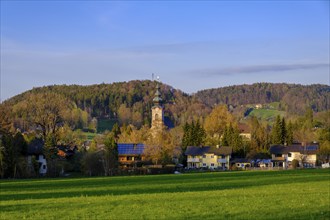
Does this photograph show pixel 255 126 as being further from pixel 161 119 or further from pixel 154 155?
Result: pixel 154 155

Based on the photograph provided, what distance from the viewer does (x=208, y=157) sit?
383 ft

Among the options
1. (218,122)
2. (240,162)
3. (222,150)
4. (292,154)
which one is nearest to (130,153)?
(222,150)

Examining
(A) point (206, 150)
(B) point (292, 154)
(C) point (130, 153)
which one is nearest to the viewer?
(C) point (130, 153)

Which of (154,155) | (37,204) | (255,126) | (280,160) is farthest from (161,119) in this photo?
(37,204)

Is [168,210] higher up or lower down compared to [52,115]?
lower down

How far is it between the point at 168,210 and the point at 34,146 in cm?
6994

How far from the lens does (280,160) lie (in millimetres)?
118375

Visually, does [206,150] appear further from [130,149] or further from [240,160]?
[130,149]

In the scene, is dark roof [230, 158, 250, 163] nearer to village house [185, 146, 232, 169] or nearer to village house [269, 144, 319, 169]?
village house [185, 146, 232, 169]

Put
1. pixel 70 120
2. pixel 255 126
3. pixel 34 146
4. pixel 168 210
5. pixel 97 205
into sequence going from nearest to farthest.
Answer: pixel 168 210 → pixel 97 205 → pixel 34 146 → pixel 255 126 → pixel 70 120

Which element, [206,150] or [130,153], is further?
[206,150]

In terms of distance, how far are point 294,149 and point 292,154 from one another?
122 cm

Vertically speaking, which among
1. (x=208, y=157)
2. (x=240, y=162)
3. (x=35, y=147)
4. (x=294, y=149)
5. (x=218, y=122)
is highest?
(x=218, y=122)

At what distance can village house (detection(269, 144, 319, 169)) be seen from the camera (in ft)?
389
